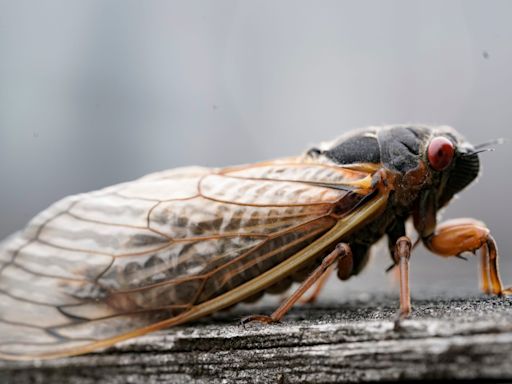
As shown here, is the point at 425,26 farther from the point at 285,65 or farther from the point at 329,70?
the point at 329,70

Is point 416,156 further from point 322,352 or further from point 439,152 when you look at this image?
point 322,352

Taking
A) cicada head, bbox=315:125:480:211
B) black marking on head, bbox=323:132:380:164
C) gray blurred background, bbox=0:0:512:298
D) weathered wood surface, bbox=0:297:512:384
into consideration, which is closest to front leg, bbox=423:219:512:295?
cicada head, bbox=315:125:480:211

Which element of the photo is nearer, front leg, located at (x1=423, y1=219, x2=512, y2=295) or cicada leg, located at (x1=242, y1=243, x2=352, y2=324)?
cicada leg, located at (x1=242, y1=243, x2=352, y2=324)

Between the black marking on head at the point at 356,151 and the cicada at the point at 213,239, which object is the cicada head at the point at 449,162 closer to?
the cicada at the point at 213,239

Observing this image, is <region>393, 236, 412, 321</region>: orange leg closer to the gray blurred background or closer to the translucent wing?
the translucent wing

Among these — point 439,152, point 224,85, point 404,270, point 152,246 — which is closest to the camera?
point 404,270

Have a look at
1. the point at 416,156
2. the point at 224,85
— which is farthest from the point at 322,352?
the point at 224,85

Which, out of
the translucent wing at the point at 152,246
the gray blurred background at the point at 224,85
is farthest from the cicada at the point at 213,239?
the gray blurred background at the point at 224,85
